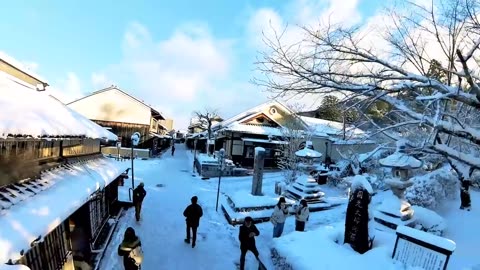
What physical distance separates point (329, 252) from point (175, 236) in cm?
537

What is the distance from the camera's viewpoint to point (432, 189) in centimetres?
1449

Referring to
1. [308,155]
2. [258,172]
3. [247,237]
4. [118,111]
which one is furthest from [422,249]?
[118,111]

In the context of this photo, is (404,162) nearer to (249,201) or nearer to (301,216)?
(301,216)

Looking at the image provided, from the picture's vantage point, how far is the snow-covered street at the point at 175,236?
8.80 metres

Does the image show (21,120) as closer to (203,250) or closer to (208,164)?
(203,250)

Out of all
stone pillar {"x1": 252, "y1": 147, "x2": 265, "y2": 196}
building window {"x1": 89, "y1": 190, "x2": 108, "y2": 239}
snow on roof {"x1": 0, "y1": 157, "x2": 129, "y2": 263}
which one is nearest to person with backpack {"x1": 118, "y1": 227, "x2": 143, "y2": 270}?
snow on roof {"x1": 0, "y1": 157, "x2": 129, "y2": 263}

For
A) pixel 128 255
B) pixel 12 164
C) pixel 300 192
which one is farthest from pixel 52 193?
pixel 300 192

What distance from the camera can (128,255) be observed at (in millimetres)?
6633

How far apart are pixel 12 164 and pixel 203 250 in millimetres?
6326

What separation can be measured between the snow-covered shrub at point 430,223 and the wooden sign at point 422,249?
5304 millimetres

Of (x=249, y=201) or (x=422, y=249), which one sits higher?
(x=422, y=249)

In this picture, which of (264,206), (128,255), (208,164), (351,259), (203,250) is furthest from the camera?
(208,164)

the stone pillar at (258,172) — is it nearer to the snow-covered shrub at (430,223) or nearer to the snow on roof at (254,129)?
the snow-covered shrub at (430,223)

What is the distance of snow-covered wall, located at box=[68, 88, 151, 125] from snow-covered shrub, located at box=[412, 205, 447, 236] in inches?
1141
